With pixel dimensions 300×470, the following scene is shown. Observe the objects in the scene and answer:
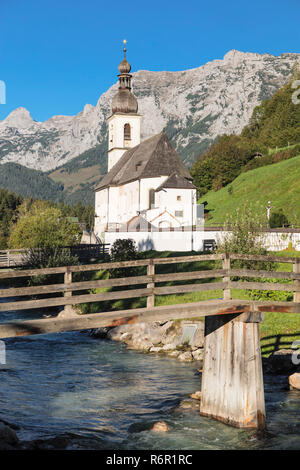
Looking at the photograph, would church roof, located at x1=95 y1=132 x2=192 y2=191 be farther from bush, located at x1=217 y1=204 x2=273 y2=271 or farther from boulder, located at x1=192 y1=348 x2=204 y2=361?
boulder, located at x1=192 y1=348 x2=204 y2=361

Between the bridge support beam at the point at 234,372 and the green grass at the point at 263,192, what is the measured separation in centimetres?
4254

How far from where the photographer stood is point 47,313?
32906mm

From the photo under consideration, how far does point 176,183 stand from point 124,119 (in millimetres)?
27791

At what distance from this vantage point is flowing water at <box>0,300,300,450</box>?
10.9 meters

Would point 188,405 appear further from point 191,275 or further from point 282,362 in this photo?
point 282,362

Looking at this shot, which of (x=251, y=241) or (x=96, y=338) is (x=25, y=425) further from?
(x=251, y=241)

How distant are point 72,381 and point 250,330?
23.7 ft

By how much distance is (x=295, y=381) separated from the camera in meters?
14.5

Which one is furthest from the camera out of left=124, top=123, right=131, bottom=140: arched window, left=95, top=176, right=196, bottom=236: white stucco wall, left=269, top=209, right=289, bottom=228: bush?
left=124, top=123, right=131, bottom=140: arched window

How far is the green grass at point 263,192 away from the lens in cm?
5959

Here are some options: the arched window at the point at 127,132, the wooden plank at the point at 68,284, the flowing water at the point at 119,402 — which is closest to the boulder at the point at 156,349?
the flowing water at the point at 119,402

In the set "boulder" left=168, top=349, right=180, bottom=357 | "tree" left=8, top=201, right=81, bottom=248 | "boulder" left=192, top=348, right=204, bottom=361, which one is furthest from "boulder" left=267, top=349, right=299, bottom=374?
"tree" left=8, top=201, right=81, bottom=248

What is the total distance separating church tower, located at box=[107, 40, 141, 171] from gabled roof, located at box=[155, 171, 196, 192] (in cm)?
2543
